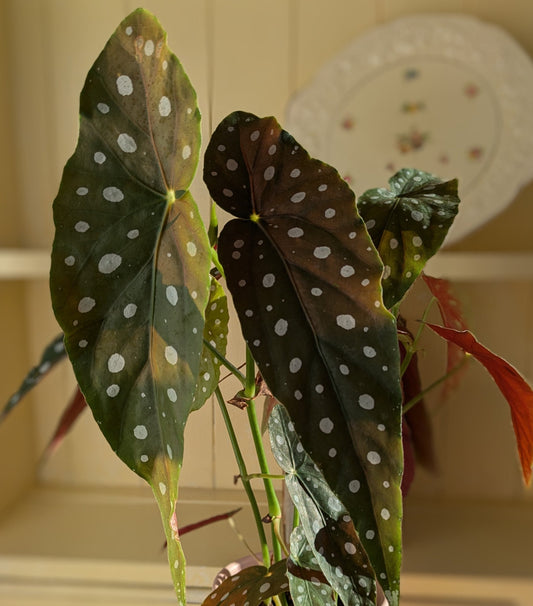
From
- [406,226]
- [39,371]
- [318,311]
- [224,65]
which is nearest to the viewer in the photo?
[318,311]

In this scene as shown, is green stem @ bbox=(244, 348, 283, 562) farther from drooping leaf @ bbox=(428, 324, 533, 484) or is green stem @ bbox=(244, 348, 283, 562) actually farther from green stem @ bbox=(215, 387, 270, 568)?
drooping leaf @ bbox=(428, 324, 533, 484)

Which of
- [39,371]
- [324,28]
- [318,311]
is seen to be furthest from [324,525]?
[324,28]

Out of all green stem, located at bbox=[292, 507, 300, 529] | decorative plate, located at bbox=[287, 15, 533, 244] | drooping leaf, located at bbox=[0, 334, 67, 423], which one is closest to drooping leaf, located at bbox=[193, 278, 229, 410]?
green stem, located at bbox=[292, 507, 300, 529]

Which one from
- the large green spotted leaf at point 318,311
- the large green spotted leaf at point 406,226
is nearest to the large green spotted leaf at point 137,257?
the large green spotted leaf at point 318,311

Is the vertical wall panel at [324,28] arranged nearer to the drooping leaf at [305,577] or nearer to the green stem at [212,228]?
the green stem at [212,228]

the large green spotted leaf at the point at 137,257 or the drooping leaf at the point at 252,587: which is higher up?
the large green spotted leaf at the point at 137,257

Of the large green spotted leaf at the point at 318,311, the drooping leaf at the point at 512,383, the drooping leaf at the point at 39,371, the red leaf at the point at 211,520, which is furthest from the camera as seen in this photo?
the drooping leaf at the point at 39,371

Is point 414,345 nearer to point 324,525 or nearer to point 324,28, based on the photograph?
point 324,525
